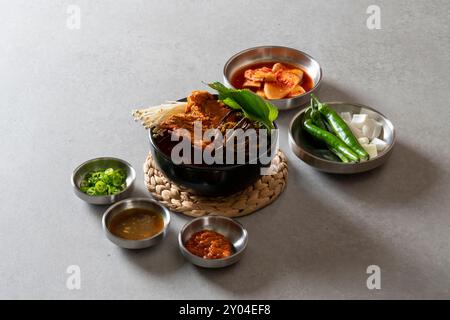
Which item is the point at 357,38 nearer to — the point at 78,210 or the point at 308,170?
the point at 308,170

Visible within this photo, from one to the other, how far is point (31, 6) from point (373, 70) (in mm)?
1693

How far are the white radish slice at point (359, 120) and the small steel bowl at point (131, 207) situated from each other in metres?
0.80

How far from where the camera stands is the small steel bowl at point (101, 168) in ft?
7.80

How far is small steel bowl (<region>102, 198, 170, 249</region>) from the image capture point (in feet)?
7.27

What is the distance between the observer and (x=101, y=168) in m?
2.50

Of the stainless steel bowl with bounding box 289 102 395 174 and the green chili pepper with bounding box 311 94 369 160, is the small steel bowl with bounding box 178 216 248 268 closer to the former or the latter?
the stainless steel bowl with bounding box 289 102 395 174

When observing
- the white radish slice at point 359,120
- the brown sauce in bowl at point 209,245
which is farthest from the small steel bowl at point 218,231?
the white radish slice at point 359,120

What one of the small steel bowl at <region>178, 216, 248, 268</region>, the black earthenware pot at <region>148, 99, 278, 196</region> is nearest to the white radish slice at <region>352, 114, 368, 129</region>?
the black earthenware pot at <region>148, 99, 278, 196</region>

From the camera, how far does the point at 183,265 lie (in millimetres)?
2211

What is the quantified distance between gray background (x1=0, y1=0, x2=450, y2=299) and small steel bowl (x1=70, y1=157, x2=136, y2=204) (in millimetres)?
51

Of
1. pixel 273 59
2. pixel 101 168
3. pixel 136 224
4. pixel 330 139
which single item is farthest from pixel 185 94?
pixel 136 224

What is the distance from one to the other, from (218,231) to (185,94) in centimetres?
79

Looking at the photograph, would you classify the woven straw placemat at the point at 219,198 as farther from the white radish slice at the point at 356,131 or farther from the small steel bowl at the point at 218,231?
the white radish slice at the point at 356,131

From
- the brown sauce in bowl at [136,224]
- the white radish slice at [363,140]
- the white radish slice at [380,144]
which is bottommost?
the brown sauce in bowl at [136,224]
